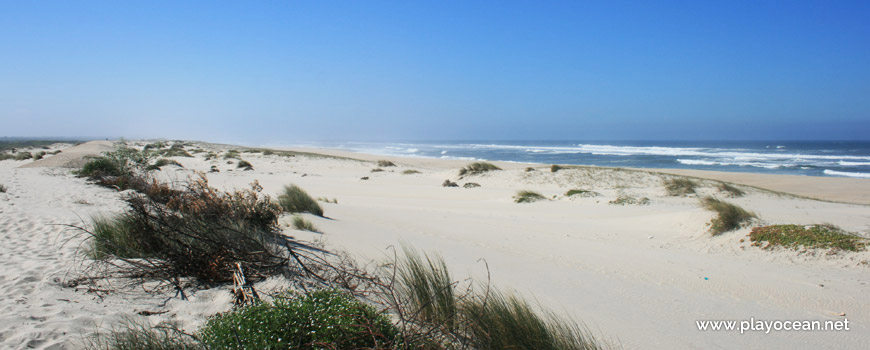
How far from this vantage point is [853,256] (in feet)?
18.7

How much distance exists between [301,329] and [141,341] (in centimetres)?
99

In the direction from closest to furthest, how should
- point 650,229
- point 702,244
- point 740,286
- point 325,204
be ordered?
point 740,286, point 702,244, point 650,229, point 325,204

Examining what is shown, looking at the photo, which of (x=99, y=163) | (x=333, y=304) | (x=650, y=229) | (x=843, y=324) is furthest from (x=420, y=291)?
(x=99, y=163)

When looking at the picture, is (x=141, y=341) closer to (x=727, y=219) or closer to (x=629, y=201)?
(x=727, y=219)

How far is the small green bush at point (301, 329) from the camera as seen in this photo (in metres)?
2.36

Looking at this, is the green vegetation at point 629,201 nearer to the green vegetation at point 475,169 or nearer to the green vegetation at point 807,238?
the green vegetation at point 807,238

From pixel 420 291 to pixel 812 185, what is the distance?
87.3 ft

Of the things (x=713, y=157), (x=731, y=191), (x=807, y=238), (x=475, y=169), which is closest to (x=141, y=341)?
(x=807, y=238)

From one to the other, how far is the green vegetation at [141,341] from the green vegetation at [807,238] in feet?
24.9

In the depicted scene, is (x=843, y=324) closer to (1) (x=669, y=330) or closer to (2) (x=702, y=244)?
(1) (x=669, y=330)

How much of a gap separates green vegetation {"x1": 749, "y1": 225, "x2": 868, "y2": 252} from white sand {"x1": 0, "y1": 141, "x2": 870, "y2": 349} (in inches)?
8.2

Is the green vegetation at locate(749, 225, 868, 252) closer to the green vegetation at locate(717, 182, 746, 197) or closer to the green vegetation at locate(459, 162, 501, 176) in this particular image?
the green vegetation at locate(717, 182, 746, 197)

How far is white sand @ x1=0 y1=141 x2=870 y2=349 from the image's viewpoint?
11.0ft

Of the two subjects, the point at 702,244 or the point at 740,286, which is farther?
the point at 702,244
